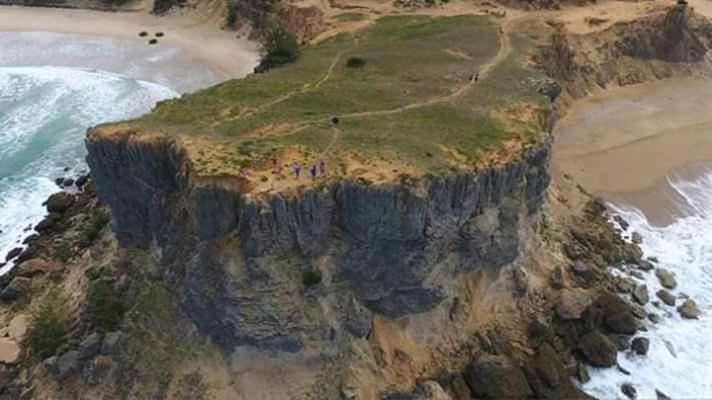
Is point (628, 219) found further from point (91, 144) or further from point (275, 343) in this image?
point (91, 144)

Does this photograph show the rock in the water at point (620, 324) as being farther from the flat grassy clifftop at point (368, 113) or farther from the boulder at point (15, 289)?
the boulder at point (15, 289)

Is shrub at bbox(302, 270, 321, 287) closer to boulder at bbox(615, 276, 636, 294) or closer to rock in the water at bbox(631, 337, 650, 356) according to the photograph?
rock in the water at bbox(631, 337, 650, 356)

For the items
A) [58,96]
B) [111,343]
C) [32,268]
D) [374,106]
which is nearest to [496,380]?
[374,106]

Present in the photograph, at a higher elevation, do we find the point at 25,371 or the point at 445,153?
the point at 445,153

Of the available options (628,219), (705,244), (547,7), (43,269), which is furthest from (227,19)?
(705,244)

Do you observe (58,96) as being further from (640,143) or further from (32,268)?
(640,143)

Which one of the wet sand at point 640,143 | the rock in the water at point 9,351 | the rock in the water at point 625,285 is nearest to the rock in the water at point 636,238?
the wet sand at point 640,143

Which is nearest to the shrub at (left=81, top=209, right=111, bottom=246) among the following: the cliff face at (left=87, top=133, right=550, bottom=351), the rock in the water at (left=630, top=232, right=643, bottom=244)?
the cliff face at (left=87, top=133, right=550, bottom=351)
